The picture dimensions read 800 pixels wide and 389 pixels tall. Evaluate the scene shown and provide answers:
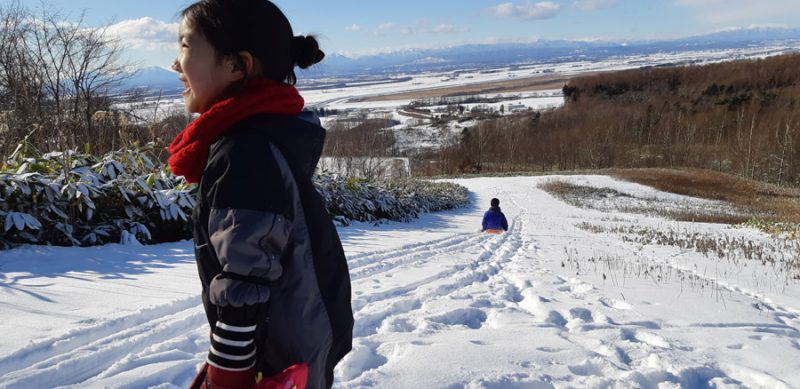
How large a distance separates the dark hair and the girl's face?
0.02m

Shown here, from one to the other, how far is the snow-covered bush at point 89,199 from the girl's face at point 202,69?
446 cm

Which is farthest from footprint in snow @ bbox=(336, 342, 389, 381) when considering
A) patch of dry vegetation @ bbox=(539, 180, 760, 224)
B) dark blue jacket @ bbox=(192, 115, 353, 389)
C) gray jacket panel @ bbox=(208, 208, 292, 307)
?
patch of dry vegetation @ bbox=(539, 180, 760, 224)

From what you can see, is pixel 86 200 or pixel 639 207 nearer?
pixel 86 200

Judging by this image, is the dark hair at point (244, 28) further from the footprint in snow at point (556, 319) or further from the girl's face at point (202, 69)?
the footprint in snow at point (556, 319)

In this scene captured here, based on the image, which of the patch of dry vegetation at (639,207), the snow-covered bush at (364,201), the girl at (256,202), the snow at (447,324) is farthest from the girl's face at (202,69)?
the patch of dry vegetation at (639,207)

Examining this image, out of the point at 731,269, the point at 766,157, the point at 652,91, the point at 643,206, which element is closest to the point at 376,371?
the point at 731,269

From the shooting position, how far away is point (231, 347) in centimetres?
134

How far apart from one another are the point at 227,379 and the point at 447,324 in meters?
2.70

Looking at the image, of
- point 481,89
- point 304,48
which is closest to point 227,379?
point 304,48

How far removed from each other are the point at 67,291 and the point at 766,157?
231 ft

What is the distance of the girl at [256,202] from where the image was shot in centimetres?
134

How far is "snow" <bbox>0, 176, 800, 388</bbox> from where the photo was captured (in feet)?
8.94

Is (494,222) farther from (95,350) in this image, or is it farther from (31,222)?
(95,350)

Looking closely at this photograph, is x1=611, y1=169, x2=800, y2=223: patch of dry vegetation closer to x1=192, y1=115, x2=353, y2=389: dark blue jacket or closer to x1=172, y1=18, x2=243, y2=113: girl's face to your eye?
x1=192, y1=115, x2=353, y2=389: dark blue jacket
